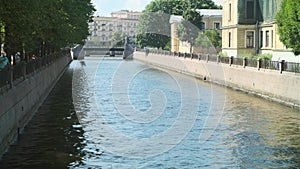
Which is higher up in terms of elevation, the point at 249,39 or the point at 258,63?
the point at 249,39

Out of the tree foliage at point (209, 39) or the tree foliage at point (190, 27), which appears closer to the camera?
the tree foliage at point (209, 39)

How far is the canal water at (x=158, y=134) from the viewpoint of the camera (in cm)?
1750

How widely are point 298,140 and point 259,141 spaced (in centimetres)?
149

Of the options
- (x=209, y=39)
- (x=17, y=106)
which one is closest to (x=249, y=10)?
(x=209, y=39)

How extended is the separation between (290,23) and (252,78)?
15.1 feet

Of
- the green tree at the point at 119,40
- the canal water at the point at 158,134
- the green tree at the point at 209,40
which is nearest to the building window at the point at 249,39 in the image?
the green tree at the point at 209,40

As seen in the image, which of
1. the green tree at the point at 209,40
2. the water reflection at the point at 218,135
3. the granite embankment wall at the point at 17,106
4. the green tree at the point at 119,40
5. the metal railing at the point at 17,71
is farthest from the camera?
the green tree at the point at 119,40

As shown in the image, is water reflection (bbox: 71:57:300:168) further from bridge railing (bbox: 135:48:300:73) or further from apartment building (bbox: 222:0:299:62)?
apartment building (bbox: 222:0:299:62)

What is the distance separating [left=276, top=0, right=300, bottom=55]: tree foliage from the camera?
125ft

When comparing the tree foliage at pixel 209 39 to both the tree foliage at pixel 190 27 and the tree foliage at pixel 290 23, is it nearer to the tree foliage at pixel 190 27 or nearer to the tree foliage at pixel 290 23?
the tree foliage at pixel 190 27

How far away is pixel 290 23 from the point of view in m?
38.7

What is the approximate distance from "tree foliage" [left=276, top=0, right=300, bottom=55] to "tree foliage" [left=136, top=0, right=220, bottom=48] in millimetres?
67206

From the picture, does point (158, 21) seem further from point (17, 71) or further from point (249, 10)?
point (17, 71)

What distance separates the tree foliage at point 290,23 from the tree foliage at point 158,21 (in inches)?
2646
